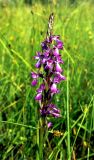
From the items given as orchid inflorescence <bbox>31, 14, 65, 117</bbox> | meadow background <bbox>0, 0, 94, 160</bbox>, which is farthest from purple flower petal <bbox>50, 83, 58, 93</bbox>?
meadow background <bbox>0, 0, 94, 160</bbox>

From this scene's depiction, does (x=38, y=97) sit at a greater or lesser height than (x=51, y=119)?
lesser

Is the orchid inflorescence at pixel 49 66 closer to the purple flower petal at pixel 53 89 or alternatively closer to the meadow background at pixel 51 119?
the purple flower petal at pixel 53 89

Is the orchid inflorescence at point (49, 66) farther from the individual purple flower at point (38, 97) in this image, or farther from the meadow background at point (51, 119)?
the meadow background at point (51, 119)

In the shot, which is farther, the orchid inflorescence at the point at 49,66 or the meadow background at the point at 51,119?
the meadow background at the point at 51,119

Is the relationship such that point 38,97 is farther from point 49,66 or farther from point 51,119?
point 51,119

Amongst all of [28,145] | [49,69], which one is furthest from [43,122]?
[28,145]

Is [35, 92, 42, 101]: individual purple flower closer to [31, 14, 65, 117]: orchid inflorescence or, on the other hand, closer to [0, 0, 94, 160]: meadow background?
[31, 14, 65, 117]: orchid inflorescence

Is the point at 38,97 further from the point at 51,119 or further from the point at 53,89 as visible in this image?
the point at 51,119

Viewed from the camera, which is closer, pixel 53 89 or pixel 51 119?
pixel 53 89

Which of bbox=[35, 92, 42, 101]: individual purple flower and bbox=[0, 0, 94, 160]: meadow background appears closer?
bbox=[35, 92, 42, 101]: individual purple flower

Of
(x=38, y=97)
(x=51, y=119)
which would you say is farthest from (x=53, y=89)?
(x=51, y=119)

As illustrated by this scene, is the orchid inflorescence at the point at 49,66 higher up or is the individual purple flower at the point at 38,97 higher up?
the orchid inflorescence at the point at 49,66

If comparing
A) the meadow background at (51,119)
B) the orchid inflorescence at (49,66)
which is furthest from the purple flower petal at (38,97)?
the meadow background at (51,119)
